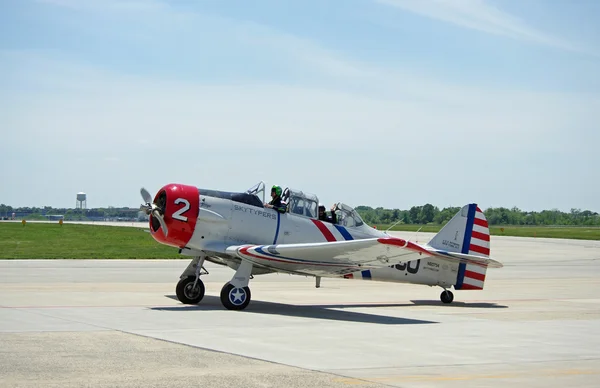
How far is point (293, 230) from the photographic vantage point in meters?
19.0

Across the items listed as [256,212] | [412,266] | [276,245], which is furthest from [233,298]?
[412,266]

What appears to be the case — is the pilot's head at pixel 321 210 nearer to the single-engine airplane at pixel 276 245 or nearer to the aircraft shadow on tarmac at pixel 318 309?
the single-engine airplane at pixel 276 245

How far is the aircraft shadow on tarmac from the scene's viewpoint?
16078mm

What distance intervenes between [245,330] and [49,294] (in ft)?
24.2

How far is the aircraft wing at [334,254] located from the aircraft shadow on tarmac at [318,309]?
923 millimetres

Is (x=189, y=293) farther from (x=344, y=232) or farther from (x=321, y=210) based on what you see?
(x=344, y=232)

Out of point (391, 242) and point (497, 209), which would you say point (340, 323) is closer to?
point (391, 242)

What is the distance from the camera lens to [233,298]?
17.2m

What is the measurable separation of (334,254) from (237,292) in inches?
83.5

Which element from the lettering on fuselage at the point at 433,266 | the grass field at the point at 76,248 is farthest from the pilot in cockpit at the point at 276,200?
the grass field at the point at 76,248

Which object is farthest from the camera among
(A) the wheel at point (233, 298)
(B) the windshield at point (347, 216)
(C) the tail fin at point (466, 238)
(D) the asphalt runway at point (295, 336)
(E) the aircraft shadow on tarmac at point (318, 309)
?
(C) the tail fin at point (466, 238)

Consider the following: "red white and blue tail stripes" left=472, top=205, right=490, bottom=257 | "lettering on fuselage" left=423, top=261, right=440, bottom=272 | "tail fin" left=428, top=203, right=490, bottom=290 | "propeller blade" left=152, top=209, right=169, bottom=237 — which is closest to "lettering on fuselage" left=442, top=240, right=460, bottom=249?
"tail fin" left=428, top=203, right=490, bottom=290

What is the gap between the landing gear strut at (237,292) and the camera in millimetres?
17219

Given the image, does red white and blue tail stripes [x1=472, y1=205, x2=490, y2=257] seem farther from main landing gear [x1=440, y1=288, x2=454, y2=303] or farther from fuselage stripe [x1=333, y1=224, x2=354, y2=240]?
fuselage stripe [x1=333, y1=224, x2=354, y2=240]
